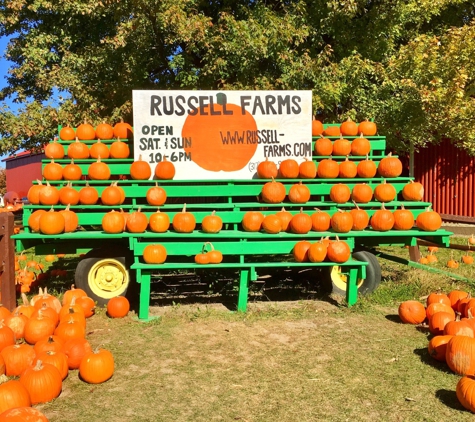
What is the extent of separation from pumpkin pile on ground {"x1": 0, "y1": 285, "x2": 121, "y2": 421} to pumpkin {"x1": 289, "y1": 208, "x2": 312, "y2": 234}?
232 centimetres

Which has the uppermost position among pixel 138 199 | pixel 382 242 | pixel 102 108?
pixel 102 108

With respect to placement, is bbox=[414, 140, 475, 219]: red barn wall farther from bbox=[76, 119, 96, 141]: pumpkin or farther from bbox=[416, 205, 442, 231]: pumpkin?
bbox=[76, 119, 96, 141]: pumpkin

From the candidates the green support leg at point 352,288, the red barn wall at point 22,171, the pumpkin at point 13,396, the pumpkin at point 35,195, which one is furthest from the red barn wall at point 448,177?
the red barn wall at point 22,171

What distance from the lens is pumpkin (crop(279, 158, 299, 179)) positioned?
23.7 feet

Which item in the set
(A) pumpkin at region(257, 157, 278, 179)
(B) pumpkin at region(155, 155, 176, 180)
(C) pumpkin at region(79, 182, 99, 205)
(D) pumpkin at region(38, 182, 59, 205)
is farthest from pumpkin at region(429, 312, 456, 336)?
(D) pumpkin at region(38, 182, 59, 205)

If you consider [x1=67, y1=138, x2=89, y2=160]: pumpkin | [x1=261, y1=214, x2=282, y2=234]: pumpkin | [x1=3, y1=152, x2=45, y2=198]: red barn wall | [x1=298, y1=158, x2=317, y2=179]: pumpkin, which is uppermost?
[x1=3, y1=152, x2=45, y2=198]: red barn wall

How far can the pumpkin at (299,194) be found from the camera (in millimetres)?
6785

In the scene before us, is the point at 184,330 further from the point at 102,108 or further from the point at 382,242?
the point at 102,108

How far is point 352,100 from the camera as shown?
12.1 m

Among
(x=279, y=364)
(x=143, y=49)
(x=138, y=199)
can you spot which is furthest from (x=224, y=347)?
(x=143, y=49)

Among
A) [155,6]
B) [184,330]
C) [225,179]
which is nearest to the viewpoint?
[184,330]

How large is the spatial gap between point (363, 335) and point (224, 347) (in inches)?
58.5

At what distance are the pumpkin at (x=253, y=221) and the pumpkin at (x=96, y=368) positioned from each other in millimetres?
2841

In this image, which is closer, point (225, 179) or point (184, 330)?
point (184, 330)
